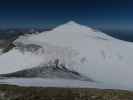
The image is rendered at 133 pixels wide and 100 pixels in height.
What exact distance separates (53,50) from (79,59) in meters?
15.7

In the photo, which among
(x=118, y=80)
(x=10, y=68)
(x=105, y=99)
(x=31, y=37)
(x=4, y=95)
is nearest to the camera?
(x=105, y=99)

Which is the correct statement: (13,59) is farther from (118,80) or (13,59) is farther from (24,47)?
(118,80)

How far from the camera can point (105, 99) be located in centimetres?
5603

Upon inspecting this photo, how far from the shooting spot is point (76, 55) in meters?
153

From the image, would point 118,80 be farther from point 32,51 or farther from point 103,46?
point 32,51

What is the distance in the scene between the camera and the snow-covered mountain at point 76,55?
135500mm

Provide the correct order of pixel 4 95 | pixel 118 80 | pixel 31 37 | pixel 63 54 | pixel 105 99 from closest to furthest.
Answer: pixel 105 99, pixel 4 95, pixel 118 80, pixel 63 54, pixel 31 37

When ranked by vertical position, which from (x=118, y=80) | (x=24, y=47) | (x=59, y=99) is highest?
(x=24, y=47)

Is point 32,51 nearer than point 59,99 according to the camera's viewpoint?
No

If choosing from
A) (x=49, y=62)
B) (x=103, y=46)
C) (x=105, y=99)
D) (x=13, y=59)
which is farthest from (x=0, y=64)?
(x=105, y=99)

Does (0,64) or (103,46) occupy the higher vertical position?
(103,46)

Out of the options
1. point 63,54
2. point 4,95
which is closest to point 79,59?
point 63,54

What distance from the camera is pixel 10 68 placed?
14088 centimetres

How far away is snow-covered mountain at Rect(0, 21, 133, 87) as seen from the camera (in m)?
136
